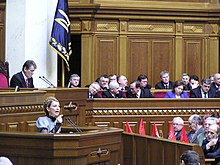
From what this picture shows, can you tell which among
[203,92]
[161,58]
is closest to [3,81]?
[203,92]

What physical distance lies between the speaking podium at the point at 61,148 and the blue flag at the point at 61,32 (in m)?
6.08

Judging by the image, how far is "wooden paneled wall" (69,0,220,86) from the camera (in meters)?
16.5

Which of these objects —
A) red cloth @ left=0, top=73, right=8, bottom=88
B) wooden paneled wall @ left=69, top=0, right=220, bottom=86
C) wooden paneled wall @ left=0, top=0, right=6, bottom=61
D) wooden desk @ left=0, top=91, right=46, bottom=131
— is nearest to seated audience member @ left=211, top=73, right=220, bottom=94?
wooden paneled wall @ left=69, top=0, right=220, bottom=86

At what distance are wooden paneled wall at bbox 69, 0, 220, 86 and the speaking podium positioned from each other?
832cm

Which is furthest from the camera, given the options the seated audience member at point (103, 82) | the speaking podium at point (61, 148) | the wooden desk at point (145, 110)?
the seated audience member at point (103, 82)

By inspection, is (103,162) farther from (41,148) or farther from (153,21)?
(153,21)

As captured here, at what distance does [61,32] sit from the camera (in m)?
14.3

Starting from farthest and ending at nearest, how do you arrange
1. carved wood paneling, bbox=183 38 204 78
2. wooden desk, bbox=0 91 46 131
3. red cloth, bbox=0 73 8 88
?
carved wood paneling, bbox=183 38 204 78
red cloth, bbox=0 73 8 88
wooden desk, bbox=0 91 46 131

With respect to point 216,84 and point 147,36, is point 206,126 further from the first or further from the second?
point 147,36

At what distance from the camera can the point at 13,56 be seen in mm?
14273

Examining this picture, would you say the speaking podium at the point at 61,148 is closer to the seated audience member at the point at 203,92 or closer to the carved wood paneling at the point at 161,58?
the seated audience member at the point at 203,92

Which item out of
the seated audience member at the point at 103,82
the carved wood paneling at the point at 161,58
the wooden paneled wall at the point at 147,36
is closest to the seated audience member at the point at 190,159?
the seated audience member at the point at 103,82

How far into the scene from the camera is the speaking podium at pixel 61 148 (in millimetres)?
7816

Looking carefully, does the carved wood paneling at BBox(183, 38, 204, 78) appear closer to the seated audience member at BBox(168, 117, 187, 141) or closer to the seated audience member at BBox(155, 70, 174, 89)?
the seated audience member at BBox(155, 70, 174, 89)
